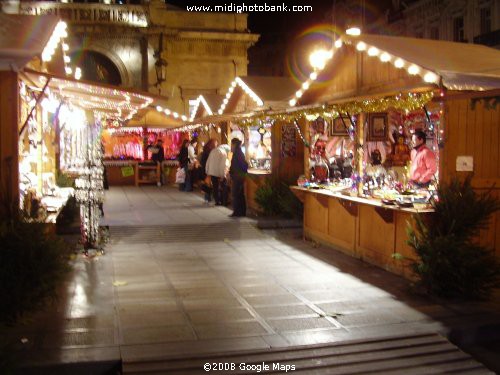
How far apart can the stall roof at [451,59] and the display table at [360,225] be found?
5.74 feet

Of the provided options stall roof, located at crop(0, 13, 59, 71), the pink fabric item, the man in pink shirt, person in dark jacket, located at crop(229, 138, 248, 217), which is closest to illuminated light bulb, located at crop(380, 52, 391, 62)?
the man in pink shirt

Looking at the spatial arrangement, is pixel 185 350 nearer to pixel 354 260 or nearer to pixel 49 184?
pixel 354 260

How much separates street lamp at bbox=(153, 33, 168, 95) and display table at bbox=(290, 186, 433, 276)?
18616 millimetres

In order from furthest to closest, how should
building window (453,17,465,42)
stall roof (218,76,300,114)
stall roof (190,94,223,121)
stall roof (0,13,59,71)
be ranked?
building window (453,17,465,42) < stall roof (190,94,223,121) < stall roof (218,76,300,114) < stall roof (0,13,59,71)

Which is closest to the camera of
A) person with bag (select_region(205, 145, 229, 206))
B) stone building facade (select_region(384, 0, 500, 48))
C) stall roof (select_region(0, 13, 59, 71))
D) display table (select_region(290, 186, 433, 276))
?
stall roof (select_region(0, 13, 59, 71))

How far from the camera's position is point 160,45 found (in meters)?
30.1

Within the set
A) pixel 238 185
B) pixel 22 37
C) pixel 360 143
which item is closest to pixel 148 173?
pixel 238 185

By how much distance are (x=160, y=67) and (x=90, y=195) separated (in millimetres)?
20015

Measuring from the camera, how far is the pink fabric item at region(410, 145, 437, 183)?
31.8 feet

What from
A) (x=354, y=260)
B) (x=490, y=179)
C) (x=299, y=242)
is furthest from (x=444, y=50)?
(x=299, y=242)

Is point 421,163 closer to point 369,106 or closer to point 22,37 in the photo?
point 369,106

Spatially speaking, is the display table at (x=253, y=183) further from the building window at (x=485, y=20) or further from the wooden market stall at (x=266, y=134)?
the building window at (x=485, y=20)

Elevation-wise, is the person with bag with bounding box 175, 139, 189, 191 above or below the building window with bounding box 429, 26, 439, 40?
below

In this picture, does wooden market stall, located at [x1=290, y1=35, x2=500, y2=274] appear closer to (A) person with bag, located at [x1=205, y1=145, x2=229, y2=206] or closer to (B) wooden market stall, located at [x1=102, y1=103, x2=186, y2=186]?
(A) person with bag, located at [x1=205, y1=145, x2=229, y2=206]
